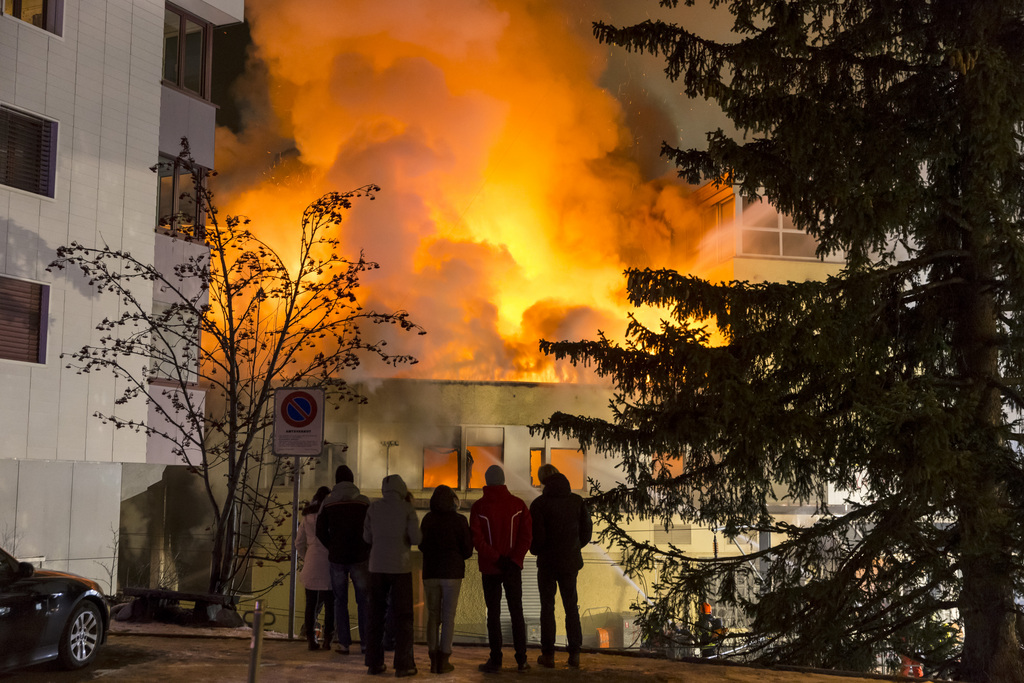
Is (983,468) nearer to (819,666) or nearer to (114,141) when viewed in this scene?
(819,666)

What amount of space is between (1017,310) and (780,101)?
309 cm

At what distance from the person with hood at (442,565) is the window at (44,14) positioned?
1174 centimetres

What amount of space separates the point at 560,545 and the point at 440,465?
2279 centimetres

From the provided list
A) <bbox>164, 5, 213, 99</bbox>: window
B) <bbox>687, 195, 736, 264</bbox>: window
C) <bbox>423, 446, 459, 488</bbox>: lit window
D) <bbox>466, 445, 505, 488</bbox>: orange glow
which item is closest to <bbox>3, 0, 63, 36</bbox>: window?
<bbox>164, 5, 213, 99</bbox>: window

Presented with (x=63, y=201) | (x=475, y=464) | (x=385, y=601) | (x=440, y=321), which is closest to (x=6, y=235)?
(x=63, y=201)

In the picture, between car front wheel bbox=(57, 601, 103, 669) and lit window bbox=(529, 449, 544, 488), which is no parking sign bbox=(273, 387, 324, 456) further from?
lit window bbox=(529, 449, 544, 488)

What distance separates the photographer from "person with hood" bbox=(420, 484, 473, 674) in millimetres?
9016

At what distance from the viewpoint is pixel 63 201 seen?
53.5 feet

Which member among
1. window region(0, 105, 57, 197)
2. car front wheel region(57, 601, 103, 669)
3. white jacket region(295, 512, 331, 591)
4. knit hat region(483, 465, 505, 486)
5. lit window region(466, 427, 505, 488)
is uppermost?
window region(0, 105, 57, 197)

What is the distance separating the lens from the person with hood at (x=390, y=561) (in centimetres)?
902

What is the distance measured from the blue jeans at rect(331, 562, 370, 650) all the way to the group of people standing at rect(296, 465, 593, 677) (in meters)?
0.03

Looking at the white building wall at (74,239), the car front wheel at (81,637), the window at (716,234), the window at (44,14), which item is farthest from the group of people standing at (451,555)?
the window at (716,234)

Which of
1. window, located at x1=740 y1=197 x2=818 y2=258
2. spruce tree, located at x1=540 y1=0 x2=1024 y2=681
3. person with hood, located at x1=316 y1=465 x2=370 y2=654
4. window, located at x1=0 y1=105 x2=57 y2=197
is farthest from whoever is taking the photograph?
window, located at x1=740 y1=197 x2=818 y2=258

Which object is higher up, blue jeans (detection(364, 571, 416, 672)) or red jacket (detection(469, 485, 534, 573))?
red jacket (detection(469, 485, 534, 573))
